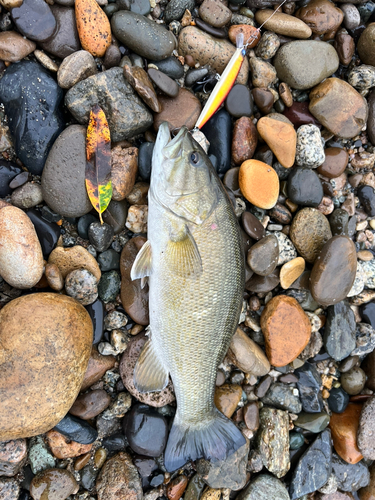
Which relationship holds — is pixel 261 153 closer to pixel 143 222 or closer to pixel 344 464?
pixel 143 222

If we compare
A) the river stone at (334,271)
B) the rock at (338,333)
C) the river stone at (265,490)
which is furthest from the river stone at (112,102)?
the river stone at (265,490)

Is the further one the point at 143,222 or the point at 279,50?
the point at 279,50

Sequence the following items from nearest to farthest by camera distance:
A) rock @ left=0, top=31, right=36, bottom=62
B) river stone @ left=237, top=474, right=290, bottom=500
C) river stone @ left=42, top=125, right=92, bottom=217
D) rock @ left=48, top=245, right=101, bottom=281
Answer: rock @ left=0, top=31, right=36, bottom=62 → river stone @ left=42, top=125, right=92, bottom=217 → rock @ left=48, top=245, right=101, bottom=281 → river stone @ left=237, top=474, right=290, bottom=500

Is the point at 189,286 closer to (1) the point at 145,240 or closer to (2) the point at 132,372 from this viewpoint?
(1) the point at 145,240

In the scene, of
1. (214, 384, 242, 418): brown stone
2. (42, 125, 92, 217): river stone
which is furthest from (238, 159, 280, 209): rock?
(214, 384, 242, 418): brown stone

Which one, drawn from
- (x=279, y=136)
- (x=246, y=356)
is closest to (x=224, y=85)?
(x=279, y=136)

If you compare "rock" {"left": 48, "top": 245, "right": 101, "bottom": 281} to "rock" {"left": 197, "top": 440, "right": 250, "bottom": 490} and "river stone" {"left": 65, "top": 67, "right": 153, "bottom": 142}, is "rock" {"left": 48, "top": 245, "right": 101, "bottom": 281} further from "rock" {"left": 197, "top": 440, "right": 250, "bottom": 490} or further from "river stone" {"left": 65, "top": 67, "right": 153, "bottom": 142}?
"rock" {"left": 197, "top": 440, "right": 250, "bottom": 490}

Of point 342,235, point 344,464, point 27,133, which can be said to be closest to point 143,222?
point 27,133
